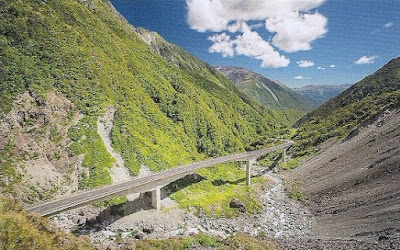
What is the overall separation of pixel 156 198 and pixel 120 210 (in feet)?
21.6

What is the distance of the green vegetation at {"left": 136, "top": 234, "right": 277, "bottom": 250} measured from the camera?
4131 cm

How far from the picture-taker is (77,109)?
69.0 metres

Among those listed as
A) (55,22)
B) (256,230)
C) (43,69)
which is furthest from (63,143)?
(55,22)

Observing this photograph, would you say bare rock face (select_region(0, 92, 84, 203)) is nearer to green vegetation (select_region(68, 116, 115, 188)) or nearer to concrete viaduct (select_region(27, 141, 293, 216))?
green vegetation (select_region(68, 116, 115, 188))

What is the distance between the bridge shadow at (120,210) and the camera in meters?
46.3

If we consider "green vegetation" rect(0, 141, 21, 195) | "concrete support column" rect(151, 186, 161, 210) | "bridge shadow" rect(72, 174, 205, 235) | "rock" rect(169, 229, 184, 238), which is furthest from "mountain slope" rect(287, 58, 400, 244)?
"green vegetation" rect(0, 141, 21, 195)

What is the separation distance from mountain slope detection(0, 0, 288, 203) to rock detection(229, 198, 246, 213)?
747 inches

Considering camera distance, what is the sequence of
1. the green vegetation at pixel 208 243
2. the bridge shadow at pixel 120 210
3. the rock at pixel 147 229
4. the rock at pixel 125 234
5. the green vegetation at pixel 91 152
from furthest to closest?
the green vegetation at pixel 91 152 → the rock at pixel 147 229 → the bridge shadow at pixel 120 210 → the rock at pixel 125 234 → the green vegetation at pixel 208 243

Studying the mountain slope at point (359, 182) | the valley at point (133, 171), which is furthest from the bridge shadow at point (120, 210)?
the mountain slope at point (359, 182)

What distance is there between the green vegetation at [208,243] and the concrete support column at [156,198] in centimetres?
1097

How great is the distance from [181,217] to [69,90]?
42.3m

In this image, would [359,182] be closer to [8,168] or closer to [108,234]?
[108,234]

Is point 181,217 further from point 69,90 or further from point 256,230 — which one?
point 69,90

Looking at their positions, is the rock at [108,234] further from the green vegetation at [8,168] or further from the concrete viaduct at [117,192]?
the green vegetation at [8,168]
